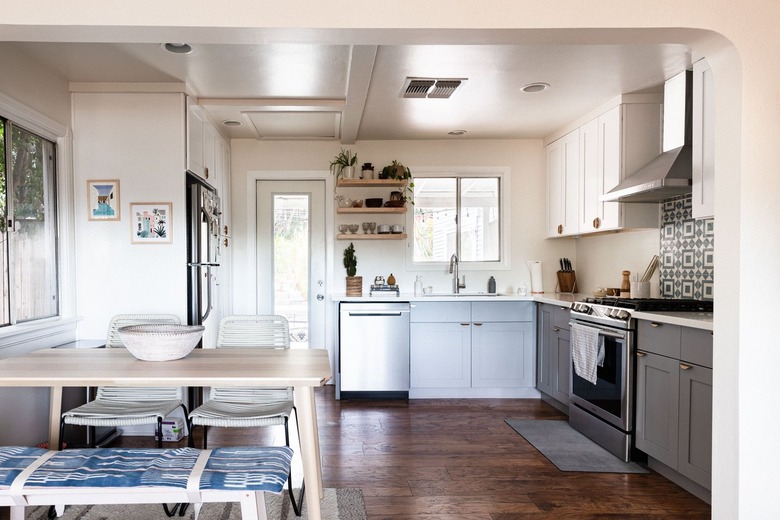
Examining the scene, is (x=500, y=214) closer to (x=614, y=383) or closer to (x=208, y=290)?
(x=614, y=383)

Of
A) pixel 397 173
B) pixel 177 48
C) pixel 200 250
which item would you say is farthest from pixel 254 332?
pixel 397 173

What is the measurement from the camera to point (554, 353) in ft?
14.0

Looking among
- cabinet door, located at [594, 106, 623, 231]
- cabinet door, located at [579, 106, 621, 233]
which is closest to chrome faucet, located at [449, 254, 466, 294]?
cabinet door, located at [579, 106, 621, 233]

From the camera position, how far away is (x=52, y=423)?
2.54m

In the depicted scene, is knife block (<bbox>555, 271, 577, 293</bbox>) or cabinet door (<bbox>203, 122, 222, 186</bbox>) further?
knife block (<bbox>555, 271, 577, 293</bbox>)

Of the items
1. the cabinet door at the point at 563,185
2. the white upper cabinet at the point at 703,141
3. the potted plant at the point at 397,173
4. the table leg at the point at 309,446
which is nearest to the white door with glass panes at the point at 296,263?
the potted plant at the point at 397,173

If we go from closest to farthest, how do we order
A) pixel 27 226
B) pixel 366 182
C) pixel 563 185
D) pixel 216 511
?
pixel 216 511
pixel 27 226
pixel 563 185
pixel 366 182

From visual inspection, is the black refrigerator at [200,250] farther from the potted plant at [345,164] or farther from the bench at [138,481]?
the bench at [138,481]

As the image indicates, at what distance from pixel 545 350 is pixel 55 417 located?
3.40 meters

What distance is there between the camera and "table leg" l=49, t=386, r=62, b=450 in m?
2.52

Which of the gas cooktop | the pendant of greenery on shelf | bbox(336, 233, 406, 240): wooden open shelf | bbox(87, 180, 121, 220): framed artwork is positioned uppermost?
bbox(87, 180, 121, 220): framed artwork

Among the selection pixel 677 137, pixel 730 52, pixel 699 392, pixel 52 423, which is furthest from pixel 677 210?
pixel 52 423

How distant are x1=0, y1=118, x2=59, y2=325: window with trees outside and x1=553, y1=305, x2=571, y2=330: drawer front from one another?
3462mm

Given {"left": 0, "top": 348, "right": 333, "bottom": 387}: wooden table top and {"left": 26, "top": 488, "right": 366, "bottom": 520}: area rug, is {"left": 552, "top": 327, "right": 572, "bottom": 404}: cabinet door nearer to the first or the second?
{"left": 26, "top": 488, "right": 366, "bottom": 520}: area rug
